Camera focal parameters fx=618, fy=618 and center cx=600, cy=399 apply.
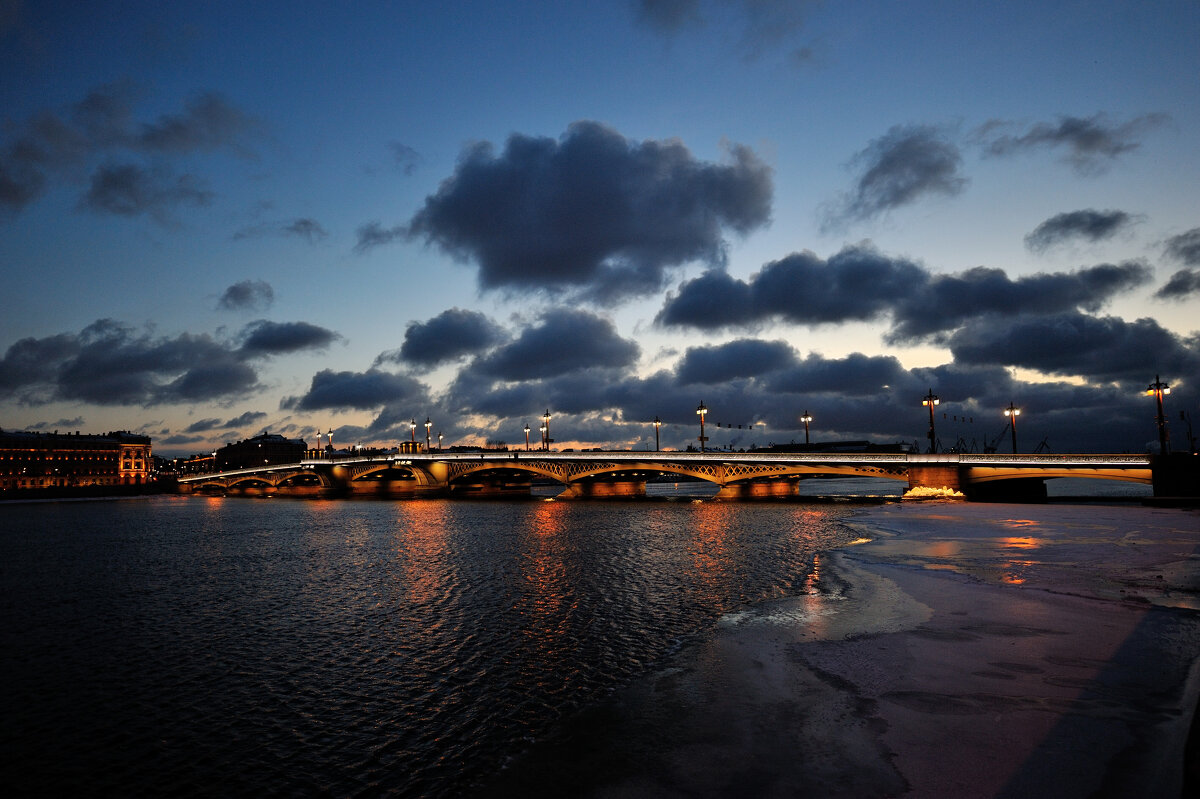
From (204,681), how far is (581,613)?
998 cm

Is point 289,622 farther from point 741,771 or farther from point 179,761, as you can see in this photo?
point 741,771

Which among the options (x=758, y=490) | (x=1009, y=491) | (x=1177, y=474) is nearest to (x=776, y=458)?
(x=1009, y=491)

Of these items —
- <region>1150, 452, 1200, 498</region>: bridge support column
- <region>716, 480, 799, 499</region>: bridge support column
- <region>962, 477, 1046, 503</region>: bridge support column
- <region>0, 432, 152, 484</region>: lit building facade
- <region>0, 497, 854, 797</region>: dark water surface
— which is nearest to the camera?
<region>0, 497, 854, 797</region>: dark water surface

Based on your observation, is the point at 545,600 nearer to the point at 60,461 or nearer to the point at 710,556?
the point at 710,556

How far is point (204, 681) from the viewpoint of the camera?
13.9m

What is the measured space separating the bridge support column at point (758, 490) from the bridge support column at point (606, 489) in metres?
15.1

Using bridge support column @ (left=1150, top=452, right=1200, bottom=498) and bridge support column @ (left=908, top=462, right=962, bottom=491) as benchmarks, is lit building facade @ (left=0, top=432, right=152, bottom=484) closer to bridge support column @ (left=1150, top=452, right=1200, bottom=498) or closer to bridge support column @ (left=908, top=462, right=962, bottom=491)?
bridge support column @ (left=908, top=462, right=962, bottom=491)

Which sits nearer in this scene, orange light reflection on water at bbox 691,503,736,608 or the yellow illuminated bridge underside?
orange light reflection on water at bbox 691,503,736,608

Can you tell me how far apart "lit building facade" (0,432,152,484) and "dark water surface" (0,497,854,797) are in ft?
606

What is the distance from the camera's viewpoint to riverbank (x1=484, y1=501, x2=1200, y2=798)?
795 cm

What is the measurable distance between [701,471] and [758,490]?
27.3 m

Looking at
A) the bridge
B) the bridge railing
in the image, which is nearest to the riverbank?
the bridge railing

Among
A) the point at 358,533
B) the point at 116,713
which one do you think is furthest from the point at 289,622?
the point at 358,533

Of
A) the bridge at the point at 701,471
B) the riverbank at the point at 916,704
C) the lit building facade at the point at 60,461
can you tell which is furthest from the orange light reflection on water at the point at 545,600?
the lit building facade at the point at 60,461
